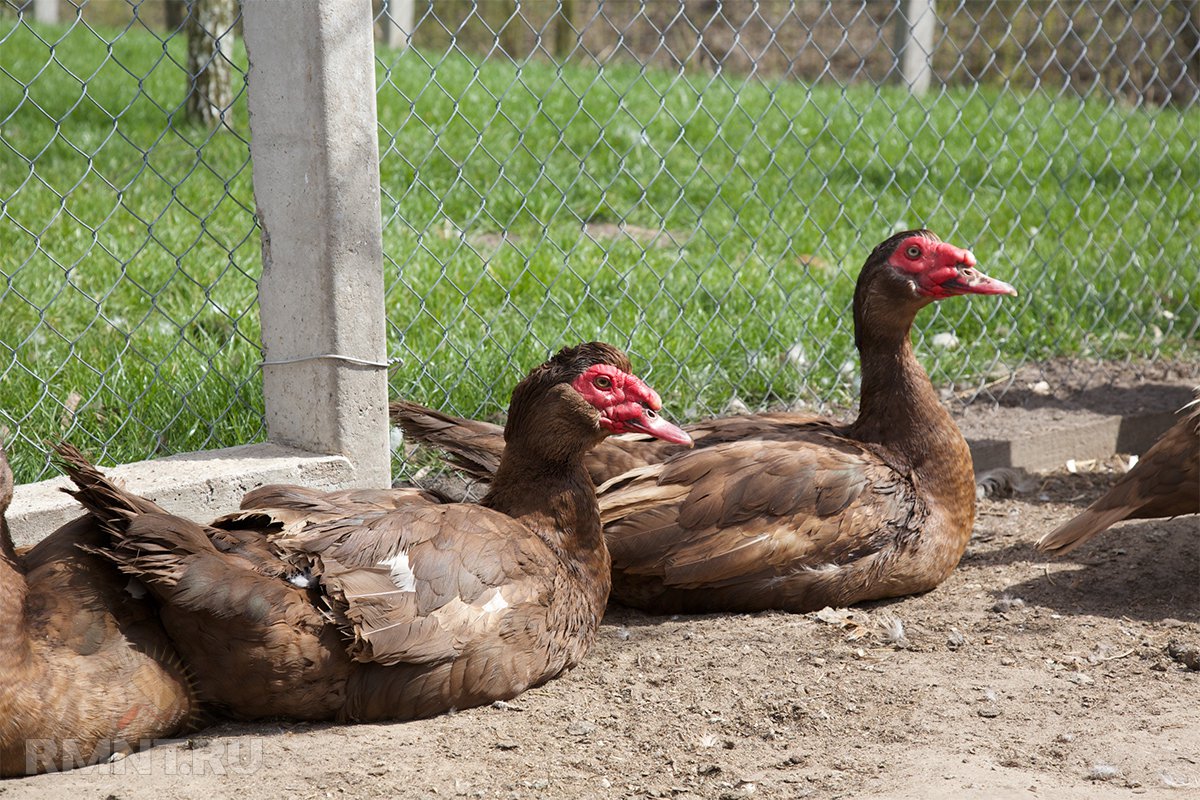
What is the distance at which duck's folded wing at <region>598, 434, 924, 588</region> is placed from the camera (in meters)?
3.57

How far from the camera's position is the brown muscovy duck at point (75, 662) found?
8.56 ft

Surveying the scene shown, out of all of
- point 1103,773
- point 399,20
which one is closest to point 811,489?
point 1103,773

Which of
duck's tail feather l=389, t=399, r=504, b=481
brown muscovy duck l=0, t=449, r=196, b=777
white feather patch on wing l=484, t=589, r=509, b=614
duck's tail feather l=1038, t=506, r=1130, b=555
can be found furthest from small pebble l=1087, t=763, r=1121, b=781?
brown muscovy duck l=0, t=449, r=196, b=777

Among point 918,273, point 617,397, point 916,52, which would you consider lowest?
point 617,397

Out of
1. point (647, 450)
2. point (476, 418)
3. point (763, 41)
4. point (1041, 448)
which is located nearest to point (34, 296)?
point (476, 418)

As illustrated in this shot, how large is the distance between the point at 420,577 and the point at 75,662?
2.50 feet

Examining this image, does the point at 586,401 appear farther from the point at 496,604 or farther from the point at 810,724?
the point at 810,724

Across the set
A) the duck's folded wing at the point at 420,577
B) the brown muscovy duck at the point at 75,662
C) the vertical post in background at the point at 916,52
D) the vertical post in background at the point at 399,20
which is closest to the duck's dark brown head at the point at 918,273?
the duck's folded wing at the point at 420,577

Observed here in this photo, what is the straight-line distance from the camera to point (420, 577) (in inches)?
116

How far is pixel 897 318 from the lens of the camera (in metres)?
3.99

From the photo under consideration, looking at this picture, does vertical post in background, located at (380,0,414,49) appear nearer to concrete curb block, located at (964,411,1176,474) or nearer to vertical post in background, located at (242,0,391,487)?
concrete curb block, located at (964,411,1176,474)

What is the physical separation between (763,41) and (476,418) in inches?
467

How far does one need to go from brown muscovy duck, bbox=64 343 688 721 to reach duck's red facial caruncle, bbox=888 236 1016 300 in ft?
3.64

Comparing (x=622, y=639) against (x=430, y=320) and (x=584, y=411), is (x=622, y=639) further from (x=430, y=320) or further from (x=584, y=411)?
(x=430, y=320)
